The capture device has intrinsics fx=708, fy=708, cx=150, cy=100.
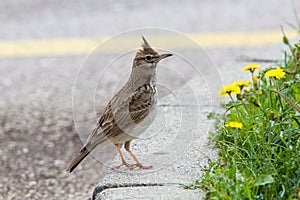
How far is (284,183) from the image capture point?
310 cm

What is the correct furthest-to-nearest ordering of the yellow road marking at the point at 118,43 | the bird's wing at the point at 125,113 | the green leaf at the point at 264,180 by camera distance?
the yellow road marking at the point at 118,43 < the bird's wing at the point at 125,113 < the green leaf at the point at 264,180

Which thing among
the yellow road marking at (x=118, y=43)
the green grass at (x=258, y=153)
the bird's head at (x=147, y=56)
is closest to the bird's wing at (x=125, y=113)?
the bird's head at (x=147, y=56)

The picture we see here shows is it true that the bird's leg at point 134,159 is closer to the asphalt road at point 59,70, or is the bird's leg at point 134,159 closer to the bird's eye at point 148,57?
the bird's eye at point 148,57

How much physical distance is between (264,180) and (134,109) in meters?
0.85

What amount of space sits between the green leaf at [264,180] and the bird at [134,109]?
74 centimetres

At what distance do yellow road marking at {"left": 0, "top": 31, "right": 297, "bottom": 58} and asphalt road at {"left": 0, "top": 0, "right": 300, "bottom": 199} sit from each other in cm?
16

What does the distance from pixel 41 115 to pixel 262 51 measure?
193 centimetres

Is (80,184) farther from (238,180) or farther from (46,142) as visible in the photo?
(238,180)

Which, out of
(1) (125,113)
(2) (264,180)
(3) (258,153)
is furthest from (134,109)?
(2) (264,180)

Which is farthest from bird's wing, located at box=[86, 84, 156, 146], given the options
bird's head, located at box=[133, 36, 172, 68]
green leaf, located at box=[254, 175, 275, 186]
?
green leaf, located at box=[254, 175, 275, 186]

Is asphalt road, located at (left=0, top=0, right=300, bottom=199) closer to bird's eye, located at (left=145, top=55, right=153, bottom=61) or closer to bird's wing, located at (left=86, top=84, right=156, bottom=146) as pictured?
bird's wing, located at (left=86, top=84, right=156, bottom=146)

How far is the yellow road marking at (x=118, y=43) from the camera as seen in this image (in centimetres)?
777

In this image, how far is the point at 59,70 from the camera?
720 cm

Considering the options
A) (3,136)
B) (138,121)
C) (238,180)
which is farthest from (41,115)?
(238,180)
